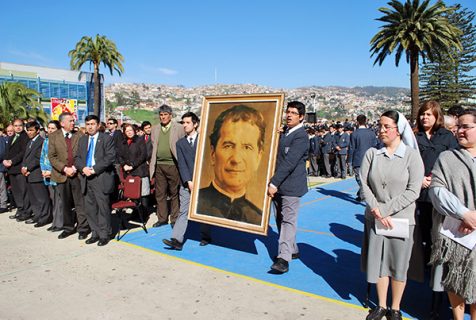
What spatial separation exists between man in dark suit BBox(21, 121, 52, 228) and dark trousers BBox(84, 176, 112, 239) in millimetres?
1817

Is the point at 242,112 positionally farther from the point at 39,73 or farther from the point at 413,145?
the point at 39,73

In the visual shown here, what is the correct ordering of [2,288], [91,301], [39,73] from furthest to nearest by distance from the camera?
[39,73], [2,288], [91,301]

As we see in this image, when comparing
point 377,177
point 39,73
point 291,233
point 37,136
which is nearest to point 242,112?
point 291,233

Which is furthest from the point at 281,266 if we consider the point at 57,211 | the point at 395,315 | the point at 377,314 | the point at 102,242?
the point at 57,211

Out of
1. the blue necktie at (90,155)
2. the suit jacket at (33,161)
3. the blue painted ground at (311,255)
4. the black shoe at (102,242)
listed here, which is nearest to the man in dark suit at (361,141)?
the blue painted ground at (311,255)

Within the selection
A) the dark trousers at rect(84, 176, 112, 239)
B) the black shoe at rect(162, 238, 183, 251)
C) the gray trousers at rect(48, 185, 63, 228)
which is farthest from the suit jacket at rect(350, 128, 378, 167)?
the gray trousers at rect(48, 185, 63, 228)

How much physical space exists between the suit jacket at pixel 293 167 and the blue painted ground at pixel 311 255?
41.3 inches

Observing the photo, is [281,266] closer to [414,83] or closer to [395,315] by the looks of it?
[395,315]

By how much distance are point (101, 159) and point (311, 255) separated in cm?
365

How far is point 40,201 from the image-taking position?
7.50 metres

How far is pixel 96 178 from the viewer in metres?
6.16

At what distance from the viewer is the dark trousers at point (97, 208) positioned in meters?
6.16

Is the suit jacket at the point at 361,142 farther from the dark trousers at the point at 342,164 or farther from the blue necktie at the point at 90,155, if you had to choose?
the blue necktie at the point at 90,155

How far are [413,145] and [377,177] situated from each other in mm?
505
